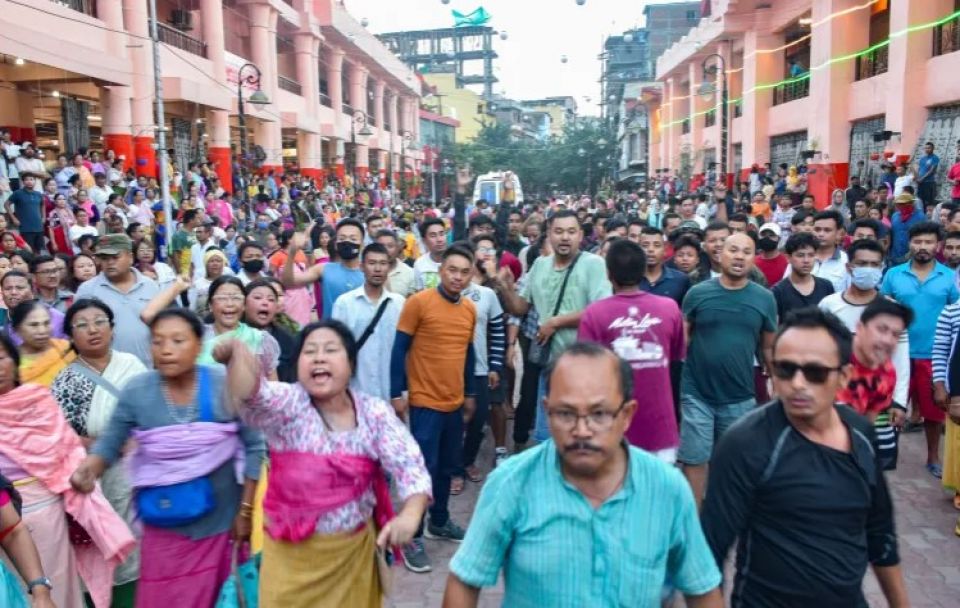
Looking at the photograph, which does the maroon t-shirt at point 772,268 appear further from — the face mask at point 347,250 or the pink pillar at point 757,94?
the pink pillar at point 757,94

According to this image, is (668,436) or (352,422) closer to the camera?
(352,422)

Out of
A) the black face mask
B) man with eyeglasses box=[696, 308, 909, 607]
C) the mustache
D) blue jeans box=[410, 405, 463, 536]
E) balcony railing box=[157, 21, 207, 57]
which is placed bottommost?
blue jeans box=[410, 405, 463, 536]

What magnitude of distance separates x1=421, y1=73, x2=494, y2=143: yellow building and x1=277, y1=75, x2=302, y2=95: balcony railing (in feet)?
123

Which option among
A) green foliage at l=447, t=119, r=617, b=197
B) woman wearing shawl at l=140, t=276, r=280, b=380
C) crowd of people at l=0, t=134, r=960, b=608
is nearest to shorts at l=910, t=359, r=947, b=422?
crowd of people at l=0, t=134, r=960, b=608

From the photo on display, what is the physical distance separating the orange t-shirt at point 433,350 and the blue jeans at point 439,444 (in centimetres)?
7

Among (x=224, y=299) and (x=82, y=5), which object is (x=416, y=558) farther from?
(x=82, y=5)

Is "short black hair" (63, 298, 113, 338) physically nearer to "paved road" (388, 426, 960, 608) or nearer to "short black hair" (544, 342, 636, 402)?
"paved road" (388, 426, 960, 608)

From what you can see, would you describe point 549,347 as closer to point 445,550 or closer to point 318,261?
point 445,550

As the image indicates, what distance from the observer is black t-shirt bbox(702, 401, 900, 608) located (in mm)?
2510

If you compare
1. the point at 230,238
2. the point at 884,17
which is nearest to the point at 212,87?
the point at 230,238

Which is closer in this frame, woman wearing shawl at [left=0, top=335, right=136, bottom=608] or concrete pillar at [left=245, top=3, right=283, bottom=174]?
woman wearing shawl at [left=0, top=335, right=136, bottom=608]

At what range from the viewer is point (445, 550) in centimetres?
525

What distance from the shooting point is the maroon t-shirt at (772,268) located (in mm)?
7297

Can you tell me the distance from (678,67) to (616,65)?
2876 centimetres
